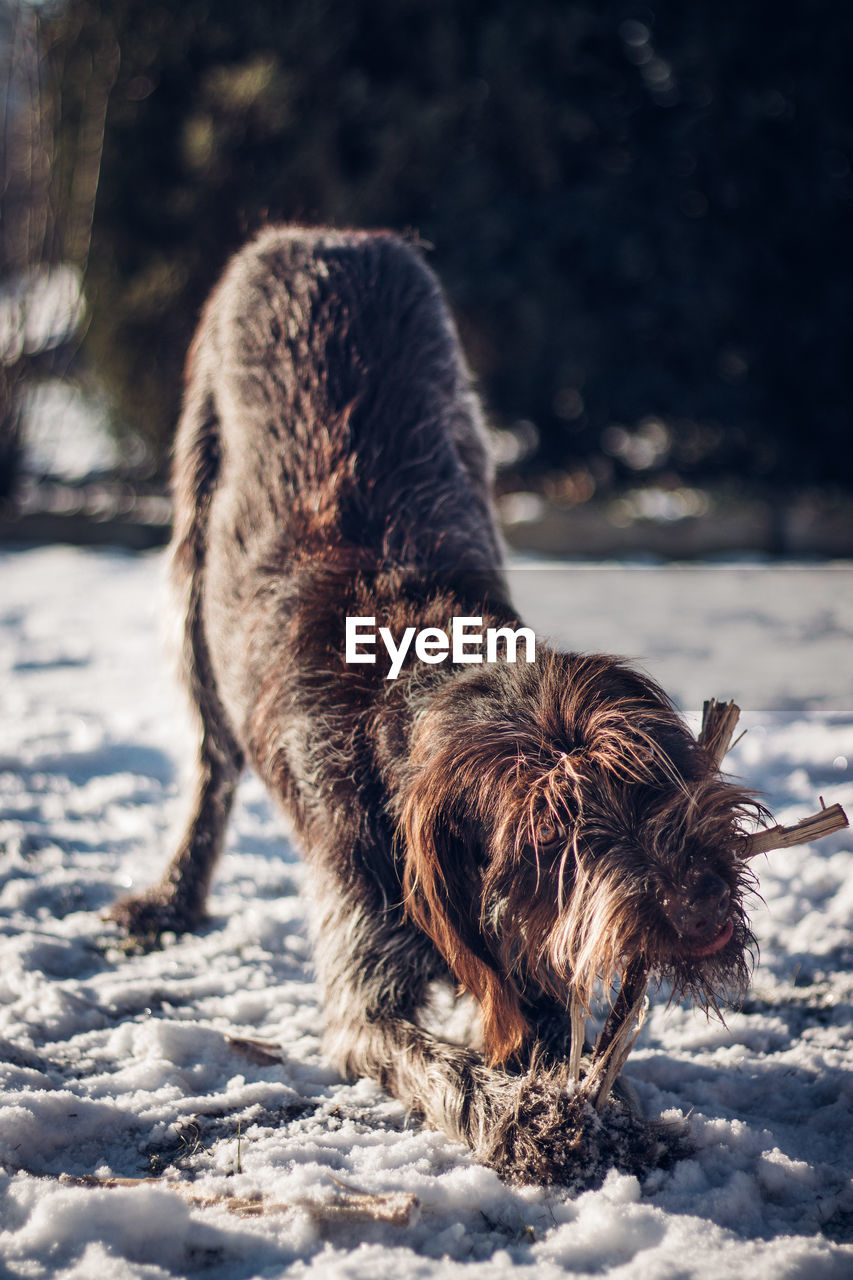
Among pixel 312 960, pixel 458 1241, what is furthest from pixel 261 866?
pixel 458 1241

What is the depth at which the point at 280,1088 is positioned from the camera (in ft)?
7.14

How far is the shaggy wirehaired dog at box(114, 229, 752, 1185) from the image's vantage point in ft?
5.68

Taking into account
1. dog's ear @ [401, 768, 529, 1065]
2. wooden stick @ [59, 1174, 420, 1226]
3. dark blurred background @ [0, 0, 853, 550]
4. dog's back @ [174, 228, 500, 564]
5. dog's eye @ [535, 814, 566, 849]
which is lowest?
wooden stick @ [59, 1174, 420, 1226]

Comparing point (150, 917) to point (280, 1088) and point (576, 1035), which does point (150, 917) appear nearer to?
point (280, 1088)

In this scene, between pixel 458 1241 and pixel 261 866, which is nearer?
pixel 458 1241

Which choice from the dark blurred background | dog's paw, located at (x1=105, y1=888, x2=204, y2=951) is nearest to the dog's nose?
dog's paw, located at (x1=105, y1=888, x2=204, y2=951)

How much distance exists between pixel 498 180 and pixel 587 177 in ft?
2.32

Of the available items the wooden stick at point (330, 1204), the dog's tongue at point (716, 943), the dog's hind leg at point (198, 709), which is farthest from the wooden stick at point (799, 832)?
the dog's hind leg at point (198, 709)

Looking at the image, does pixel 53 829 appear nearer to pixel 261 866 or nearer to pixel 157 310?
pixel 261 866

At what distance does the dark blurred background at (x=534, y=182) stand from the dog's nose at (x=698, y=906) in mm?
6818

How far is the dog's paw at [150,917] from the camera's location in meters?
3.00

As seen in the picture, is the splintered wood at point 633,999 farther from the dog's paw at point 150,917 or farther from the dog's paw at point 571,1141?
the dog's paw at point 150,917

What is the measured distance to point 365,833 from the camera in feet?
7.21

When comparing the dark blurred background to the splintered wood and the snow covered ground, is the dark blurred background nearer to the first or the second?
the snow covered ground
